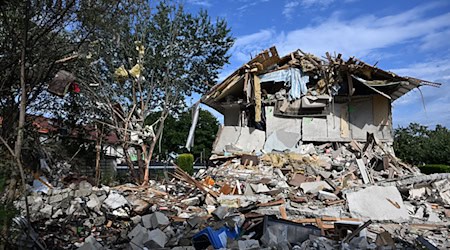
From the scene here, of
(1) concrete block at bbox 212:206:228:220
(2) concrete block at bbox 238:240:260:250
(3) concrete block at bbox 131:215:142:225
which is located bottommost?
(3) concrete block at bbox 131:215:142:225

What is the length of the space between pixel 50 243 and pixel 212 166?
28.1 ft

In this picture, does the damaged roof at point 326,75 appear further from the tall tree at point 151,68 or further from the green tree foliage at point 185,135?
the green tree foliage at point 185,135

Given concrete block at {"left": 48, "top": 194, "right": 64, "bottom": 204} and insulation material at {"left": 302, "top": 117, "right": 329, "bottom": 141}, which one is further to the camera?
insulation material at {"left": 302, "top": 117, "right": 329, "bottom": 141}

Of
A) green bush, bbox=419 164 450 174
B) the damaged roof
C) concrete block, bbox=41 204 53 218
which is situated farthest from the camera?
green bush, bbox=419 164 450 174

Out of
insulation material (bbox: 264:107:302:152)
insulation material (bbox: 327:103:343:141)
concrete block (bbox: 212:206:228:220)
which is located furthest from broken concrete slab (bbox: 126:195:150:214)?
insulation material (bbox: 327:103:343:141)

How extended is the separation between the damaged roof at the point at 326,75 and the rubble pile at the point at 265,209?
2.52m

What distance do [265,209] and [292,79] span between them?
23.6ft

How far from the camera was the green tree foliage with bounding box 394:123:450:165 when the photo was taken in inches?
909

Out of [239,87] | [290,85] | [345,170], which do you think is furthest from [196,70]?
[345,170]

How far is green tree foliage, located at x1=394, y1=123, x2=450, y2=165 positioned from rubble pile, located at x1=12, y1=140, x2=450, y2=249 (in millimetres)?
12326

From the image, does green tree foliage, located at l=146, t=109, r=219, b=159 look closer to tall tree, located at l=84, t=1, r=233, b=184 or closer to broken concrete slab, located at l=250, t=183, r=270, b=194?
tall tree, located at l=84, t=1, r=233, b=184

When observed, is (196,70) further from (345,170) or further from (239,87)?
(345,170)

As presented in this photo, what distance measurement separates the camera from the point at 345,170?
40.2 ft

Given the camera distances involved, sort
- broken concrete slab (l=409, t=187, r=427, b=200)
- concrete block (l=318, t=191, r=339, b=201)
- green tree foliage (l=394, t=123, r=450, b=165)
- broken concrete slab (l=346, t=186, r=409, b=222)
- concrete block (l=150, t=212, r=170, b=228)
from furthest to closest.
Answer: green tree foliage (l=394, t=123, r=450, b=165) < broken concrete slab (l=409, t=187, r=427, b=200) < concrete block (l=318, t=191, r=339, b=201) < broken concrete slab (l=346, t=186, r=409, b=222) < concrete block (l=150, t=212, r=170, b=228)
